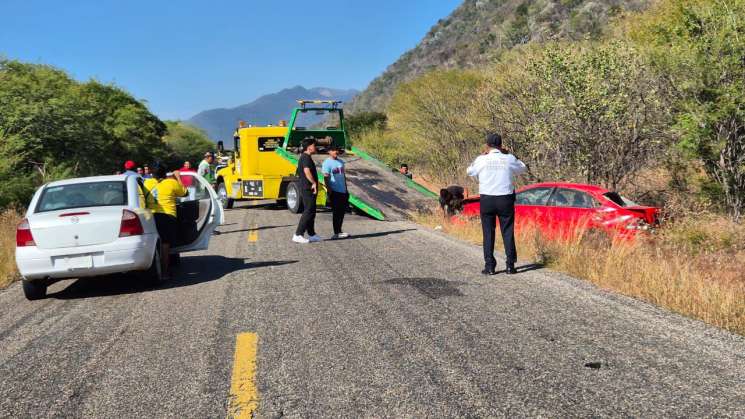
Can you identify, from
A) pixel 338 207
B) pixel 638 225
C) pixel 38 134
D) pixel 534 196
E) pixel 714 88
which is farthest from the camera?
pixel 38 134

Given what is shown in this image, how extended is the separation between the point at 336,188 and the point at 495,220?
516cm

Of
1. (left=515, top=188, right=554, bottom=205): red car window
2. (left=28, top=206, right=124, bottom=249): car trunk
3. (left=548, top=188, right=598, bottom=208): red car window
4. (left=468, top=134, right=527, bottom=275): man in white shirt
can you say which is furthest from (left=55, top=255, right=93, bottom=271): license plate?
(left=515, top=188, right=554, bottom=205): red car window

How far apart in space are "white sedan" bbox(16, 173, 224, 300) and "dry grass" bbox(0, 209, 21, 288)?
74.4 inches

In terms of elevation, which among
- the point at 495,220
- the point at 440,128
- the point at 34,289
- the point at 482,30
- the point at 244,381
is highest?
the point at 482,30

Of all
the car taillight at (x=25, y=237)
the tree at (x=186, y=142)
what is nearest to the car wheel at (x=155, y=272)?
the car taillight at (x=25, y=237)

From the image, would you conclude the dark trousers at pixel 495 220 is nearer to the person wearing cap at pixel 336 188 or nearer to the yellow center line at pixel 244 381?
the yellow center line at pixel 244 381

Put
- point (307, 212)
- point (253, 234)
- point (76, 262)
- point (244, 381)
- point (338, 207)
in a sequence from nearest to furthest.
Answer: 1. point (244, 381)
2. point (76, 262)
3. point (307, 212)
4. point (338, 207)
5. point (253, 234)

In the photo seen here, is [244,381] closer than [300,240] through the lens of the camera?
Yes

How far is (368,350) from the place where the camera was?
4852 millimetres

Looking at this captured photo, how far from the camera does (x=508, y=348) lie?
4.85m

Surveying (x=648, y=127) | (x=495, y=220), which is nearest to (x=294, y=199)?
(x=648, y=127)

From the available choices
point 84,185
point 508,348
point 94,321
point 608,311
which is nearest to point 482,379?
point 508,348

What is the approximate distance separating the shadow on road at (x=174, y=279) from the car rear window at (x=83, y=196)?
3.57ft

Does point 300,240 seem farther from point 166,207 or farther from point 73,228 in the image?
point 73,228
